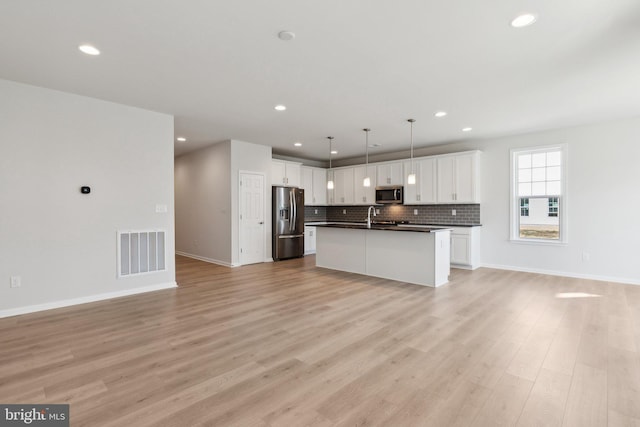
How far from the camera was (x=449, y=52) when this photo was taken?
290 centimetres

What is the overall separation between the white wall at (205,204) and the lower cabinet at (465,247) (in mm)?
4815

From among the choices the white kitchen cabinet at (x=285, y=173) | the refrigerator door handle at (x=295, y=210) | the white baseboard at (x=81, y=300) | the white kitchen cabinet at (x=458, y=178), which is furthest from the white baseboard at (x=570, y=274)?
the white baseboard at (x=81, y=300)

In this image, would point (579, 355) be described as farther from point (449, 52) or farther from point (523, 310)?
point (449, 52)

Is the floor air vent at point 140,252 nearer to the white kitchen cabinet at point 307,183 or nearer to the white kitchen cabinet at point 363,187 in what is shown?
the white kitchen cabinet at point 307,183

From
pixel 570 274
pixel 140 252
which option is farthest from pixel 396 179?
pixel 140 252

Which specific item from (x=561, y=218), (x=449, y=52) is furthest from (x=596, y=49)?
(x=561, y=218)

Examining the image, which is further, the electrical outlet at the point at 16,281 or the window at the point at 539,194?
the window at the point at 539,194

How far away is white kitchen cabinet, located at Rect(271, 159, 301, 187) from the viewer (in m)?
7.64

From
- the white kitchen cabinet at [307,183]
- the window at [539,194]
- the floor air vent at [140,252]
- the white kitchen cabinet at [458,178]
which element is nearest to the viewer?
the floor air vent at [140,252]

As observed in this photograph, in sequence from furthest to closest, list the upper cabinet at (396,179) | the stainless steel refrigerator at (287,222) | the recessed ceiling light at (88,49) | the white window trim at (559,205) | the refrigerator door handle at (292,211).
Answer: the refrigerator door handle at (292,211), the stainless steel refrigerator at (287,222), the upper cabinet at (396,179), the white window trim at (559,205), the recessed ceiling light at (88,49)

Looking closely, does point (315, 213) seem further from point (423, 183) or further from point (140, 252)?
point (140, 252)

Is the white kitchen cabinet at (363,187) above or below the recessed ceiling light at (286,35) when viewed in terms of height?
below

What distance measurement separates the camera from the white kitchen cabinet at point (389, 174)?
25.1 feet

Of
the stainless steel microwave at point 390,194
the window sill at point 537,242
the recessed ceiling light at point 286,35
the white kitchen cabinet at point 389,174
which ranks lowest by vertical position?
the window sill at point 537,242
